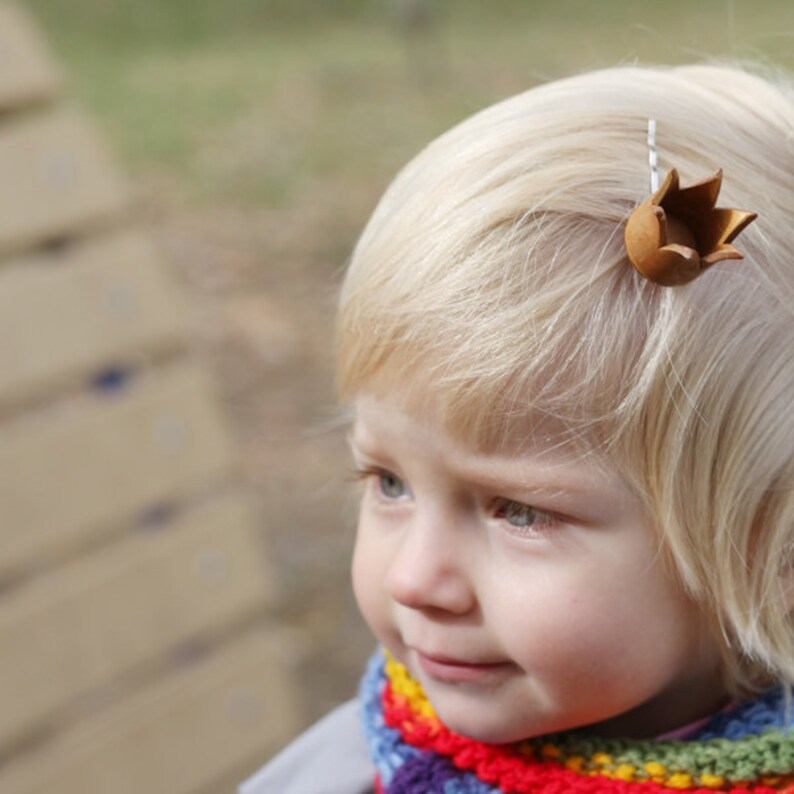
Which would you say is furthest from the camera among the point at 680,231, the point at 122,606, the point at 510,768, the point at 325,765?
the point at 122,606

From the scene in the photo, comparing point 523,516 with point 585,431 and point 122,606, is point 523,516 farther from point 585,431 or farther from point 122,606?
point 122,606

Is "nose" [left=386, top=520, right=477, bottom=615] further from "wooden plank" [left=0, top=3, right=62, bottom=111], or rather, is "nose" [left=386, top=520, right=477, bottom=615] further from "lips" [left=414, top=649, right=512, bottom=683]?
"wooden plank" [left=0, top=3, right=62, bottom=111]

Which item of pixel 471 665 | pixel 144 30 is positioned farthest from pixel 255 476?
pixel 144 30

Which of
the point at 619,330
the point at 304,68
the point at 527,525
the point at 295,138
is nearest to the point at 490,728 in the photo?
the point at 527,525

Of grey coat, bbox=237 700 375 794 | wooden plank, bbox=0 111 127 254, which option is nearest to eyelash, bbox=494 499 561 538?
grey coat, bbox=237 700 375 794

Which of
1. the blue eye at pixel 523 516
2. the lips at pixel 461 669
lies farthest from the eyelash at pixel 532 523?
the lips at pixel 461 669

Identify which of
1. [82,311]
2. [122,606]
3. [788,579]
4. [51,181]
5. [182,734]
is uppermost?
[51,181]
